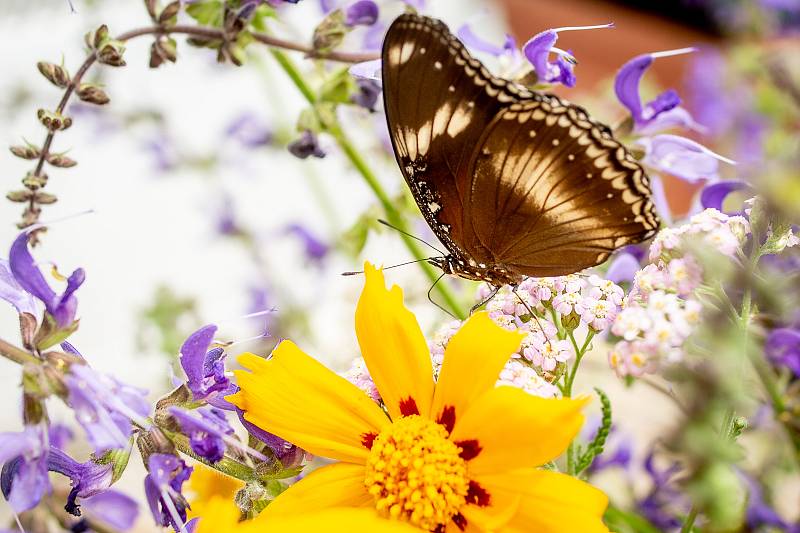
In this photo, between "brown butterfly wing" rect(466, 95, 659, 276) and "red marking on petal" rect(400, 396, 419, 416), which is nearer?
"red marking on petal" rect(400, 396, 419, 416)

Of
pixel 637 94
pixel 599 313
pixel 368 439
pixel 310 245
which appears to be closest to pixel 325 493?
pixel 368 439

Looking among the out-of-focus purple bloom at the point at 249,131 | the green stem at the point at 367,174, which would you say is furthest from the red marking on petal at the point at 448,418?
the out-of-focus purple bloom at the point at 249,131

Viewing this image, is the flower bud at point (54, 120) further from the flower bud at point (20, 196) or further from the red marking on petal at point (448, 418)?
the red marking on petal at point (448, 418)

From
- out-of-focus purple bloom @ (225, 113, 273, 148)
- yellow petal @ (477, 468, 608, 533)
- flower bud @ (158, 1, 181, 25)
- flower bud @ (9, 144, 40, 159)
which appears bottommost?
out-of-focus purple bloom @ (225, 113, 273, 148)

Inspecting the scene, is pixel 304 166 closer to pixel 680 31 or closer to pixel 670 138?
pixel 670 138

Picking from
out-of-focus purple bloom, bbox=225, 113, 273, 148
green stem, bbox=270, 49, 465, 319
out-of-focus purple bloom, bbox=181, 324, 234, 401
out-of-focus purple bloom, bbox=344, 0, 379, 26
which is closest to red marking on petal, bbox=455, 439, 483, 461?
out-of-focus purple bloom, bbox=181, 324, 234, 401

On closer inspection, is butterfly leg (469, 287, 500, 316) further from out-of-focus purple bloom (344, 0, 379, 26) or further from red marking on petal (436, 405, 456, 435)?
out-of-focus purple bloom (344, 0, 379, 26)

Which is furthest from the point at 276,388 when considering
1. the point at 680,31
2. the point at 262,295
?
the point at 680,31
